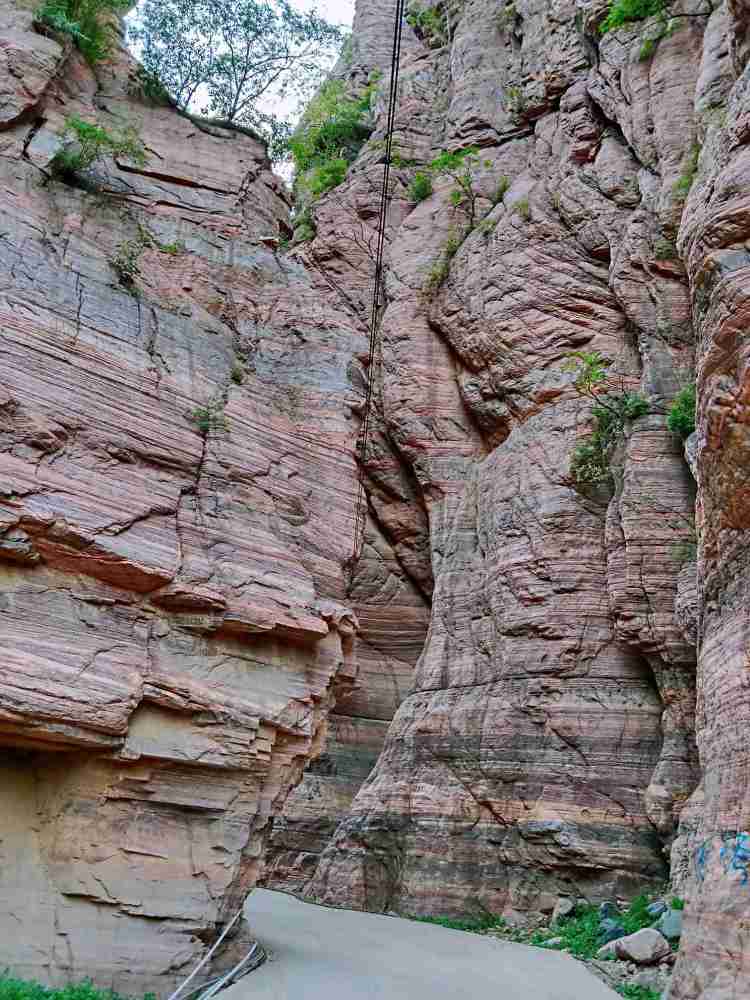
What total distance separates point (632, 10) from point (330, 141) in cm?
1184

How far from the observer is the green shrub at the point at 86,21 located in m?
14.1

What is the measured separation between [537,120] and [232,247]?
1073 cm

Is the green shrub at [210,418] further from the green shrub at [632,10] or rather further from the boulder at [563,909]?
the green shrub at [632,10]

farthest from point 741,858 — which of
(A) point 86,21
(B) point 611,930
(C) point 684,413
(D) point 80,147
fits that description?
(A) point 86,21

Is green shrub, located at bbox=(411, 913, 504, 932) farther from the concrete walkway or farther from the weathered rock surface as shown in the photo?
the concrete walkway

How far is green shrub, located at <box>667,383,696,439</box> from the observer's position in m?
15.4

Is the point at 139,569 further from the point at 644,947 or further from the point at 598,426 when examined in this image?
the point at 598,426

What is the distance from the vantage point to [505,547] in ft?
59.5

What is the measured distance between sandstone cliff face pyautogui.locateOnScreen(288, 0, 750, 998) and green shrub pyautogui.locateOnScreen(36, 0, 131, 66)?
9.22m

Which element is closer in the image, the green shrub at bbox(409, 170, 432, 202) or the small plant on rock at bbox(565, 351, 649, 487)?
the small plant on rock at bbox(565, 351, 649, 487)

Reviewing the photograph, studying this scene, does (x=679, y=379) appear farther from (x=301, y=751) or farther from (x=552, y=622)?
(x=301, y=751)

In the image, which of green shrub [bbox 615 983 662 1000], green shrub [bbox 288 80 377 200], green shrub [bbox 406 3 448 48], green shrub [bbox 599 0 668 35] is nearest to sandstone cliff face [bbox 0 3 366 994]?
green shrub [bbox 615 983 662 1000]

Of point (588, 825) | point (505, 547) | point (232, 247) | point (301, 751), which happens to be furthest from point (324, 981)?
point (232, 247)

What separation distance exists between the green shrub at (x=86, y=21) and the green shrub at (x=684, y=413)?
38.4ft
